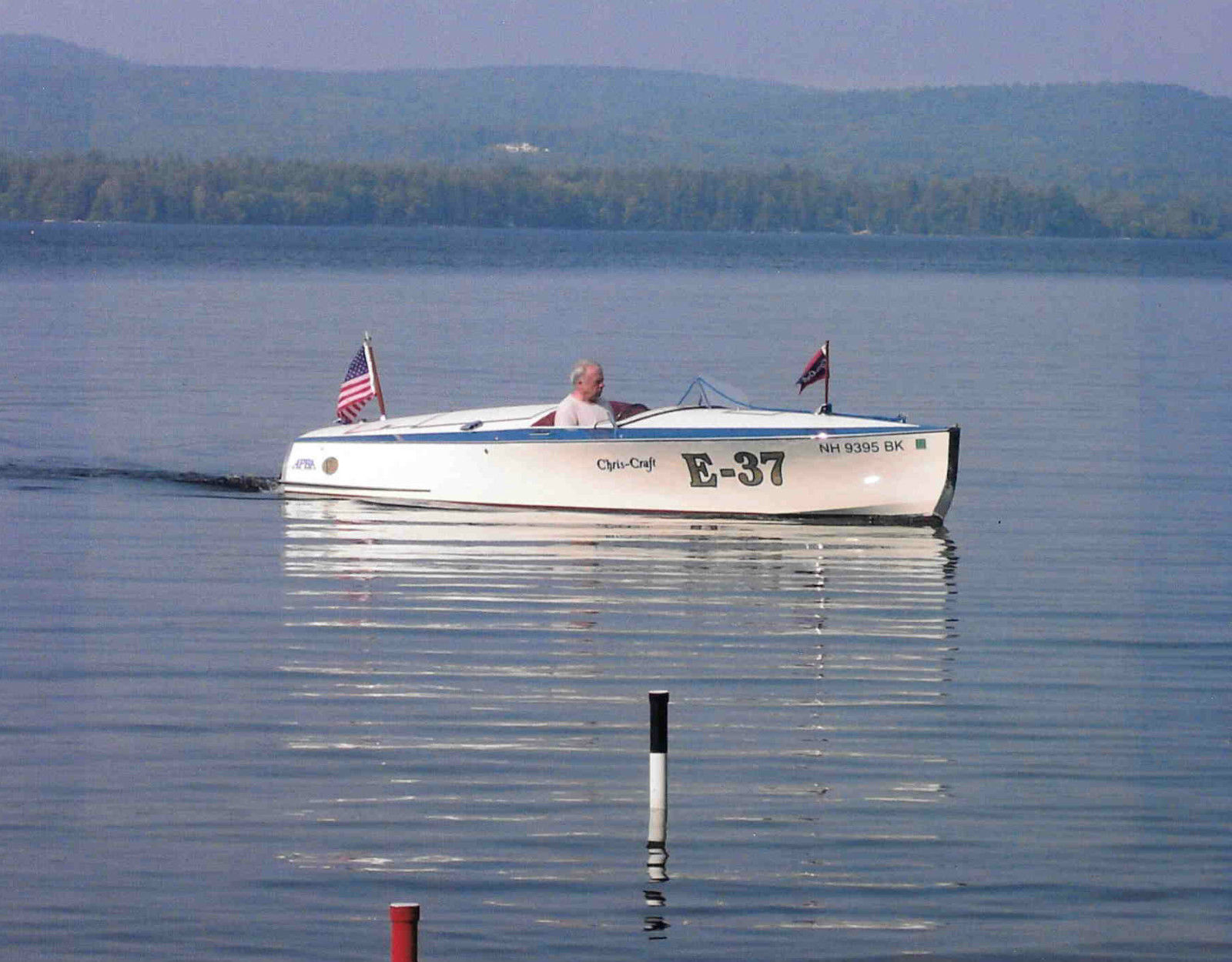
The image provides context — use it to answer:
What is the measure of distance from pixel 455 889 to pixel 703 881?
1135 millimetres

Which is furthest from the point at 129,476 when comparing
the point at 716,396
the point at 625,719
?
the point at 625,719

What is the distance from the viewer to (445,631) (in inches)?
682

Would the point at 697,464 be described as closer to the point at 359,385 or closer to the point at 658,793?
the point at 359,385

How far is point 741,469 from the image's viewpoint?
77.8 ft

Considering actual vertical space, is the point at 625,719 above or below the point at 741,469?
below

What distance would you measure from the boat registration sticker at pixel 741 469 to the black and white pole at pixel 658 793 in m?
12.2

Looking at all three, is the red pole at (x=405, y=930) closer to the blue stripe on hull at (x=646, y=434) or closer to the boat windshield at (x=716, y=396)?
the blue stripe on hull at (x=646, y=434)

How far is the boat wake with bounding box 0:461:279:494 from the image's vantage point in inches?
1091

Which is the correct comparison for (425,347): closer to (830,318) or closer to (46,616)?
(830,318)

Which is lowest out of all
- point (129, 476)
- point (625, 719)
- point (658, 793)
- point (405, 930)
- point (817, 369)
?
point (625, 719)

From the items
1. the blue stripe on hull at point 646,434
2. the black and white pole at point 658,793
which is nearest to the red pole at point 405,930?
the black and white pole at point 658,793

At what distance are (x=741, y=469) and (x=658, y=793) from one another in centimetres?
1306

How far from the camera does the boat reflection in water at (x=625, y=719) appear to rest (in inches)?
418

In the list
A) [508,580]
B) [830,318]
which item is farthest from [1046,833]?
[830,318]
